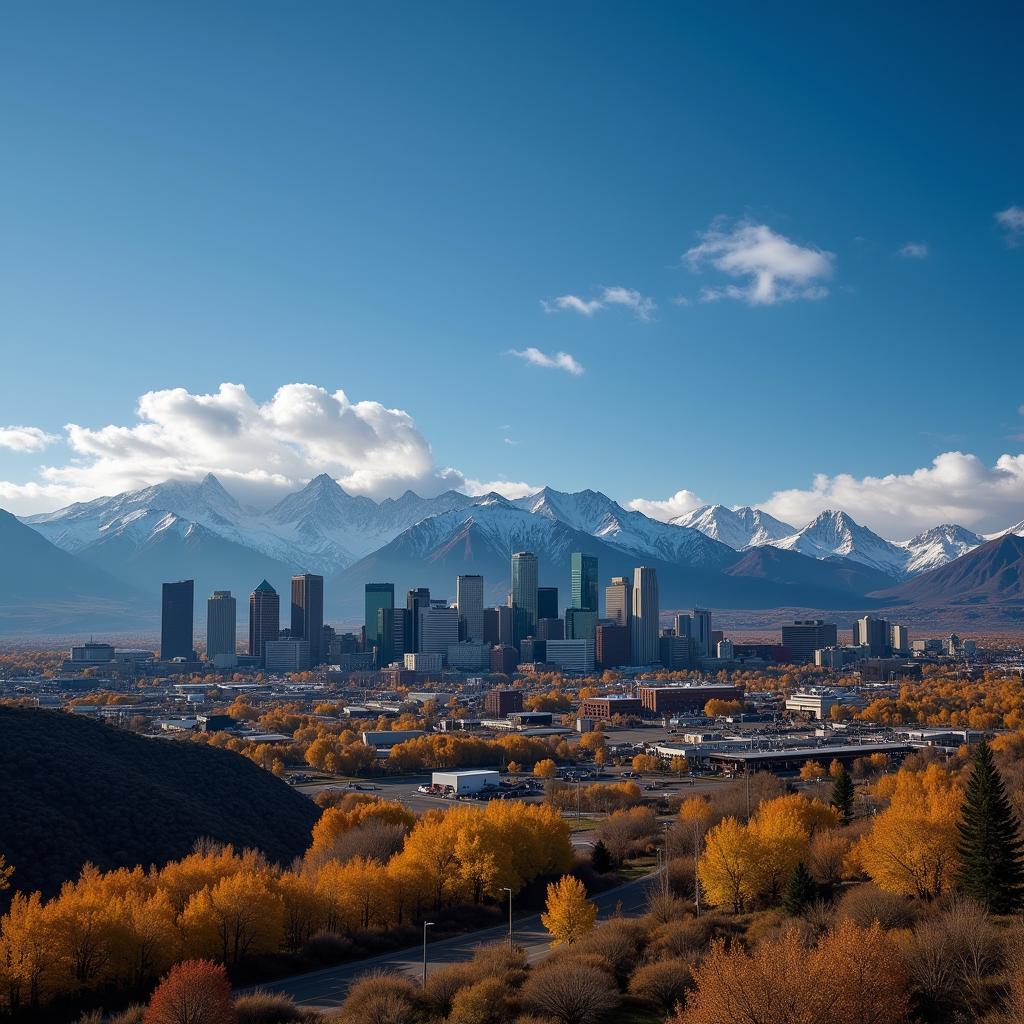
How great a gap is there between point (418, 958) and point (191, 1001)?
1501 centimetres

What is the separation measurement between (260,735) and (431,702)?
58129 mm

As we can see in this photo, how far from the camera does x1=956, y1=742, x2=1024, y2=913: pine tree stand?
4488cm

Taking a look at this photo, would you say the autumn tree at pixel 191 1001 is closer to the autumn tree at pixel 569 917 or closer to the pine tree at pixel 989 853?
the autumn tree at pixel 569 917

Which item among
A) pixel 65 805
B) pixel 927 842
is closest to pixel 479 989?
pixel 927 842

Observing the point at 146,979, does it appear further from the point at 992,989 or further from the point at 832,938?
the point at 992,989

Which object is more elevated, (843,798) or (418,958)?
(843,798)

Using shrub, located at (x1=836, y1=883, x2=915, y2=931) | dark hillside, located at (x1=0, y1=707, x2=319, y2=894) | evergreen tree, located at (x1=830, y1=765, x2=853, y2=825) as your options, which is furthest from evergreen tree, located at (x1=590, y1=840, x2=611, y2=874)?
dark hillside, located at (x1=0, y1=707, x2=319, y2=894)

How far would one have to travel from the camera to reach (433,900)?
52.1 meters

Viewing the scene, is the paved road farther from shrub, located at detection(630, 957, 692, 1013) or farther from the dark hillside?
the dark hillside

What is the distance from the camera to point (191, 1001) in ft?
105

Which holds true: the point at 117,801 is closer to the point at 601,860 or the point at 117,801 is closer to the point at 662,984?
the point at 601,860

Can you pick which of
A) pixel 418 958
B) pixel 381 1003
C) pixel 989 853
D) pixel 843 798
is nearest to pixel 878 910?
pixel 989 853

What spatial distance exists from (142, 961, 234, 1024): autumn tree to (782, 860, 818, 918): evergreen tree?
2327cm

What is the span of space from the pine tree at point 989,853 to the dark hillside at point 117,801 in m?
39.8
